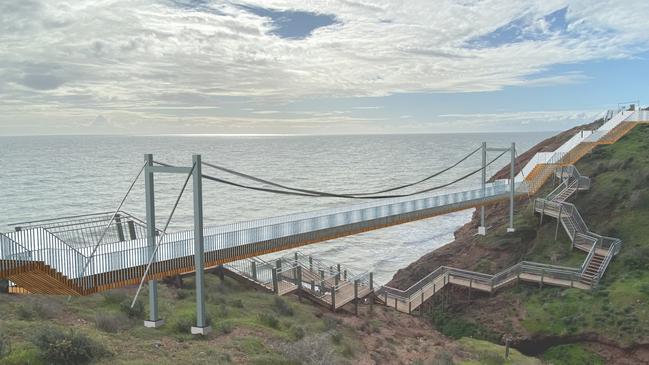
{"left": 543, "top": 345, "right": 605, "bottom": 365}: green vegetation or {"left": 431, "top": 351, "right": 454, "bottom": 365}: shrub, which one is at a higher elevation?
{"left": 431, "top": 351, "right": 454, "bottom": 365}: shrub

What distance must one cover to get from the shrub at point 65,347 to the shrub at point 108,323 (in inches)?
117

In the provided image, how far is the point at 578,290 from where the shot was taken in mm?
25703

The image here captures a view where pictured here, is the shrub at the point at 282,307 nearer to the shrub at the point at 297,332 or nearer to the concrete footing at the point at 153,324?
the shrub at the point at 297,332

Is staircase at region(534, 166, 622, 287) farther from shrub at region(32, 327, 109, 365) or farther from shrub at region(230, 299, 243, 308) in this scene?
shrub at region(32, 327, 109, 365)

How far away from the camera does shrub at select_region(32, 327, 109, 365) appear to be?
11820 millimetres

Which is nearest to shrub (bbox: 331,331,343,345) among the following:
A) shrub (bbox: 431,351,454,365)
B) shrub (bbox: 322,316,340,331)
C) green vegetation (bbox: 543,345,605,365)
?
shrub (bbox: 322,316,340,331)

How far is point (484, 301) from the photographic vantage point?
27.8 meters

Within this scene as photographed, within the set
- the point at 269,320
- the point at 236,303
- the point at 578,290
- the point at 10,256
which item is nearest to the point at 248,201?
the point at 236,303

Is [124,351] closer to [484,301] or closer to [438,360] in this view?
[438,360]

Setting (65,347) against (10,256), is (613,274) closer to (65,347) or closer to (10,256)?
(65,347)

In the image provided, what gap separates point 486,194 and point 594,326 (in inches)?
545

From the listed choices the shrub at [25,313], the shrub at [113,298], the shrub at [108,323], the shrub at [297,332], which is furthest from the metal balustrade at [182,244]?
the shrub at [297,332]

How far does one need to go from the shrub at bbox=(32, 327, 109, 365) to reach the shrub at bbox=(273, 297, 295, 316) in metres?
9.18

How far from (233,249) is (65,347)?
26.8 ft
